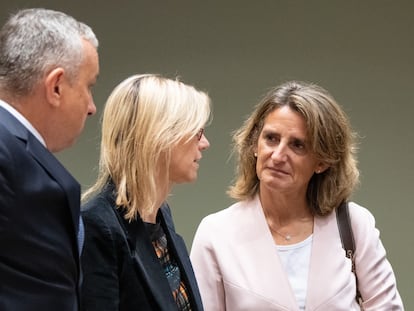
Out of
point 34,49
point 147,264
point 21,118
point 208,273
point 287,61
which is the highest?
point 34,49

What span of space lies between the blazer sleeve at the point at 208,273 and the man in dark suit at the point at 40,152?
93cm

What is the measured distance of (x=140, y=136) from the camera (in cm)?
168

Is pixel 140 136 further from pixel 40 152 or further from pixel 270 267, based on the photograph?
pixel 270 267

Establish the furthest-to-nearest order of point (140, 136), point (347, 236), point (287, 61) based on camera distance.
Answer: point (287, 61) < point (347, 236) < point (140, 136)

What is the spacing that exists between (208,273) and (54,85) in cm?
108

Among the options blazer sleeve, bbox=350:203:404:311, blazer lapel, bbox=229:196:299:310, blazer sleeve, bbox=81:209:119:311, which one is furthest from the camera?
blazer sleeve, bbox=350:203:404:311

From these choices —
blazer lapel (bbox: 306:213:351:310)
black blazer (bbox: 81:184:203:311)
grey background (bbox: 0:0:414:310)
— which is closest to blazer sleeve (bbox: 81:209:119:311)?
black blazer (bbox: 81:184:203:311)

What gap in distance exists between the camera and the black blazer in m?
1.55

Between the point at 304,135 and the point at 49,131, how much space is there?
1155mm

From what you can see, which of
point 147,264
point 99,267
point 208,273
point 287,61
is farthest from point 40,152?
point 287,61

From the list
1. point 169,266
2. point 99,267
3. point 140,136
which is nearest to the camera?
point 99,267

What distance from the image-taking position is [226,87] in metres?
3.80

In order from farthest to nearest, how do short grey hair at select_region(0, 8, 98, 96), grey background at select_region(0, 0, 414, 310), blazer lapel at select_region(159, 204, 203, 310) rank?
grey background at select_region(0, 0, 414, 310) < blazer lapel at select_region(159, 204, 203, 310) < short grey hair at select_region(0, 8, 98, 96)

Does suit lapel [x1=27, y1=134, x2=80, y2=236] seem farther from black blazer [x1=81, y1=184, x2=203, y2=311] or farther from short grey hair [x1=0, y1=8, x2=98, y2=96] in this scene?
black blazer [x1=81, y1=184, x2=203, y2=311]
